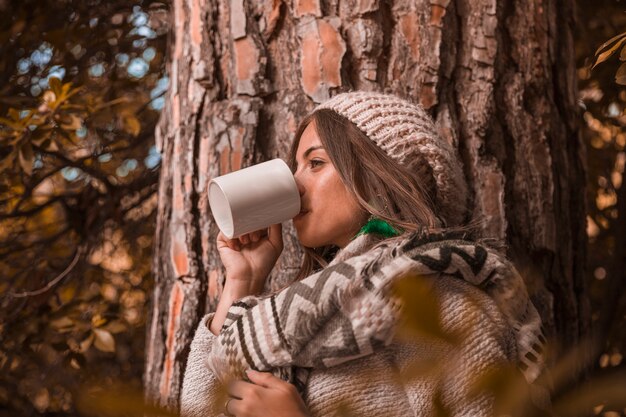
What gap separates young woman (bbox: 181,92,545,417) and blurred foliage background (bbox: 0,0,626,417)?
1312 millimetres

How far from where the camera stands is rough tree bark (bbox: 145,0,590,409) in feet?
6.39

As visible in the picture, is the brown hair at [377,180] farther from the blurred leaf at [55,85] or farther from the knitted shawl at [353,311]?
the blurred leaf at [55,85]

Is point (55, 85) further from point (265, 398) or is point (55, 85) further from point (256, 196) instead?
point (265, 398)

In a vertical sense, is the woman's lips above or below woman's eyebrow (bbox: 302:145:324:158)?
below

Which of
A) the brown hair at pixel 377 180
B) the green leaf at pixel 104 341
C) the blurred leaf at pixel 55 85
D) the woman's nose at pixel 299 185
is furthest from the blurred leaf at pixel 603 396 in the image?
the green leaf at pixel 104 341

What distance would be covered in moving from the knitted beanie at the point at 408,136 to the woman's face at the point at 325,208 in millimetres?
116

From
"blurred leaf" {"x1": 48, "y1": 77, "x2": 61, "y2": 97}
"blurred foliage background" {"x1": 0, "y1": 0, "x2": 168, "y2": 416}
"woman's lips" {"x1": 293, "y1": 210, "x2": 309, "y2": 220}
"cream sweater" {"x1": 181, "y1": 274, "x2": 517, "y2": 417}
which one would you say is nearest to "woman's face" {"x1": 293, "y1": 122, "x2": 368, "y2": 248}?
"woman's lips" {"x1": 293, "y1": 210, "x2": 309, "y2": 220}

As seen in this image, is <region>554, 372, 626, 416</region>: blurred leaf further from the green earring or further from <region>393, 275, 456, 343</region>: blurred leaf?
the green earring

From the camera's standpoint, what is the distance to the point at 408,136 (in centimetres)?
163

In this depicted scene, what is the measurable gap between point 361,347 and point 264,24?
104 centimetres

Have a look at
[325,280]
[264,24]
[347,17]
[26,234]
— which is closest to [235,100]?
[264,24]

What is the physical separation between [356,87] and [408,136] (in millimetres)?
373

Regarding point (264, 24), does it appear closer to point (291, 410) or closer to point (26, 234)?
point (291, 410)

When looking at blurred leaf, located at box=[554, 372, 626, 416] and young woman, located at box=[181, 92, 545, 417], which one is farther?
young woman, located at box=[181, 92, 545, 417]
